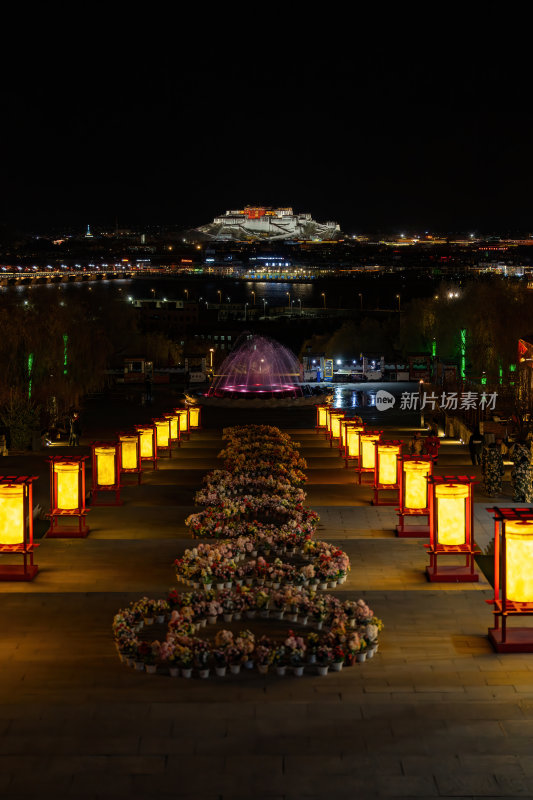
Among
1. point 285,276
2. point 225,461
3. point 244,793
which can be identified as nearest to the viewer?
point 244,793

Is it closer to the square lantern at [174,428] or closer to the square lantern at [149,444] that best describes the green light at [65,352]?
the square lantern at [174,428]

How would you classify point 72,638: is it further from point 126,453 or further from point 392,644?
point 126,453

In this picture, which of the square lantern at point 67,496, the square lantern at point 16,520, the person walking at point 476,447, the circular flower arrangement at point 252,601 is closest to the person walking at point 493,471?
the circular flower arrangement at point 252,601

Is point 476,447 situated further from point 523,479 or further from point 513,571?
point 513,571

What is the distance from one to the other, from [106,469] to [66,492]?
2236mm

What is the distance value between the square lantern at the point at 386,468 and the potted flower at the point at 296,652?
23.2 feet

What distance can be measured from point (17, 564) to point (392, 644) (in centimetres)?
490

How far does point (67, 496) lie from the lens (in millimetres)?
→ 14984

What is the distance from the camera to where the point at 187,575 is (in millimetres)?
12641

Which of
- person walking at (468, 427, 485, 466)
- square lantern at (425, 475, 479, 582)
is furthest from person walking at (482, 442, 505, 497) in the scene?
square lantern at (425, 475, 479, 582)

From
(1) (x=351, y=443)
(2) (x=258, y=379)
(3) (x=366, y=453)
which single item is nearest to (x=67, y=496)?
(3) (x=366, y=453)

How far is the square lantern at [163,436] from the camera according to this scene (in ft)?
78.2

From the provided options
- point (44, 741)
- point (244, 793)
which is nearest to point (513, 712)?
point (244, 793)

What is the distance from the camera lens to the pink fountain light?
39.3 meters
